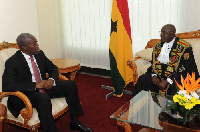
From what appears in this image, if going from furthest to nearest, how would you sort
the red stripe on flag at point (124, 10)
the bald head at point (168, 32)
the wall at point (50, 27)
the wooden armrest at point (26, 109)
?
the wall at point (50, 27), the red stripe on flag at point (124, 10), the bald head at point (168, 32), the wooden armrest at point (26, 109)

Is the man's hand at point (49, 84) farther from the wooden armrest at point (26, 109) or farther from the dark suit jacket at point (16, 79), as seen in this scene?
the wooden armrest at point (26, 109)

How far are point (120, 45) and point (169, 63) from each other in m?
0.99

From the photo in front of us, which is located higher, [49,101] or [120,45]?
[120,45]

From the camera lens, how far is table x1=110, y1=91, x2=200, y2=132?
7.88 ft

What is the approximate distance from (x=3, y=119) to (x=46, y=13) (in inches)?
141

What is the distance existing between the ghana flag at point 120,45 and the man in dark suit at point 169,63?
68cm

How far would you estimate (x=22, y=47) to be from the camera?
309 cm

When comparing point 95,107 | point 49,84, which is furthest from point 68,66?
point 49,84

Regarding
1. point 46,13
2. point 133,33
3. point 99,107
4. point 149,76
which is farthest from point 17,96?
point 46,13

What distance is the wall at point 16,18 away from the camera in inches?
174

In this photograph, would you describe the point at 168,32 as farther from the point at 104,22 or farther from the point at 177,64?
the point at 104,22

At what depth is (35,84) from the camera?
9.80 ft

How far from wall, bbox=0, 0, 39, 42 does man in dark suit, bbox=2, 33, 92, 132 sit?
1521 millimetres

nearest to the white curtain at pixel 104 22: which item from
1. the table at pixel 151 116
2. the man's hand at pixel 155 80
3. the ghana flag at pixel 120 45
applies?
the ghana flag at pixel 120 45
